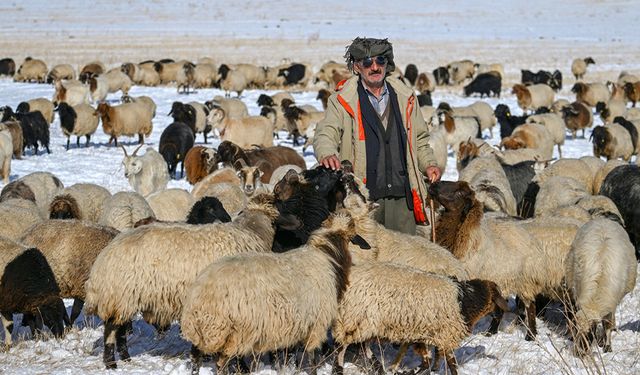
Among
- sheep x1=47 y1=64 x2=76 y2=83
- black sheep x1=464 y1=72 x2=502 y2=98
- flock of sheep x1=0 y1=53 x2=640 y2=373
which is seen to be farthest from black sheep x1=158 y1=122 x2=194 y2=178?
sheep x1=47 y1=64 x2=76 y2=83

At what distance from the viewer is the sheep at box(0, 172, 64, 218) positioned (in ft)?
35.3

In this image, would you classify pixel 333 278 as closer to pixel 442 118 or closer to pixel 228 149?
pixel 228 149

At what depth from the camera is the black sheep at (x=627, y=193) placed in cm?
1024

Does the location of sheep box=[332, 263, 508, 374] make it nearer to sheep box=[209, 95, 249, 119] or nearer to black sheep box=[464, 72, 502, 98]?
sheep box=[209, 95, 249, 119]

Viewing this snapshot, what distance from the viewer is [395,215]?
6.40 meters

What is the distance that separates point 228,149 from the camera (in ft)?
46.8

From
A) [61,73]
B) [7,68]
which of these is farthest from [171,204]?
[7,68]

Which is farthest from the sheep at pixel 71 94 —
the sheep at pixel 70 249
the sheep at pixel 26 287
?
the sheep at pixel 26 287

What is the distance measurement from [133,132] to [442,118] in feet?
25.3

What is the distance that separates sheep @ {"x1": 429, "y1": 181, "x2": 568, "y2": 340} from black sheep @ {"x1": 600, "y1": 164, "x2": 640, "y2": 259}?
2980 mm

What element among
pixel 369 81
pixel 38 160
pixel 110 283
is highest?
pixel 369 81

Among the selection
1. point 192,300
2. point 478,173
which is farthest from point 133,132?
point 192,300

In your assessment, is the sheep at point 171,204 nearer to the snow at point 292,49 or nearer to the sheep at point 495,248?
the snow at point 292,49

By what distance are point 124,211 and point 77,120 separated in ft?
39.0
